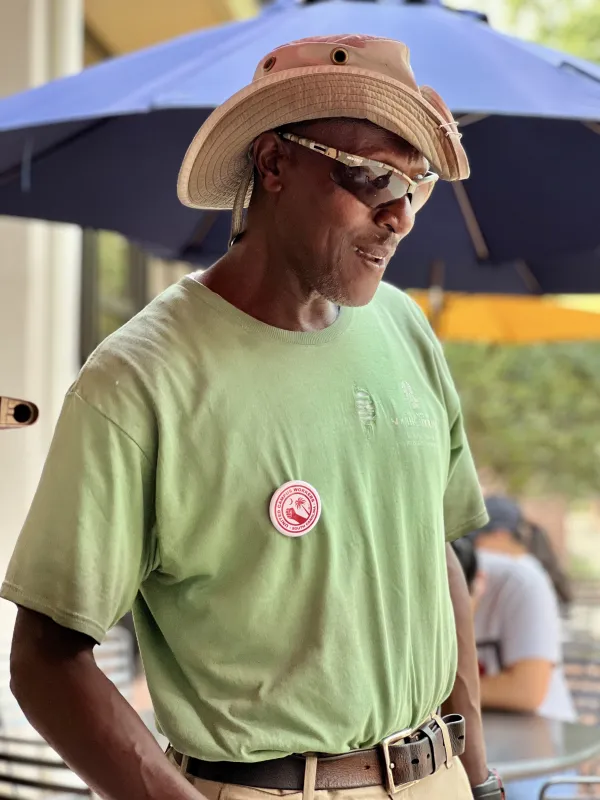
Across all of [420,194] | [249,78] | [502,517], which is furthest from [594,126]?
[502,517]

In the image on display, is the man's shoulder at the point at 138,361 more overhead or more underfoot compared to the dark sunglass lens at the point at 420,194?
more underfoot

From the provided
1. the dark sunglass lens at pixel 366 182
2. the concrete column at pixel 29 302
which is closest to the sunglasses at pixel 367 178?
the dark sunglass lens at pixel 366 182

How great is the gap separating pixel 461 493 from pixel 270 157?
0.74 meters

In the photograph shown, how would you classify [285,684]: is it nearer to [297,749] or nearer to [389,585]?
[297,749]

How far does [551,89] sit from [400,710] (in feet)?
6.07

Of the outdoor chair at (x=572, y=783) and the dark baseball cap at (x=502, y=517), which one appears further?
the dark baseball cap at (x=502, y=517)

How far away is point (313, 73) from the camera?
1.94 m

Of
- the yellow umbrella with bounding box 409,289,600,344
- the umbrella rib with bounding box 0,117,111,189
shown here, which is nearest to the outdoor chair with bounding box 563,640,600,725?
the yellow umbrella with bounding box 409,289,600,344

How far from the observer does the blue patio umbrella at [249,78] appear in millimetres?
3139

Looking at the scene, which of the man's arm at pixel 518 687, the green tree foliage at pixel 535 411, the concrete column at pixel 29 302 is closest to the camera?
the man's arm at pixel 518 687

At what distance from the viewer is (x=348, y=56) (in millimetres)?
1974

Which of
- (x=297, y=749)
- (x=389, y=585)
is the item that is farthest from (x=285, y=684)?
(x=389, y=585)

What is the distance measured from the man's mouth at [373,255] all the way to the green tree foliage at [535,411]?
534 inches

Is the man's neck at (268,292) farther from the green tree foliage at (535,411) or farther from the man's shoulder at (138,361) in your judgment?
the green tree foliage at (535,411)
